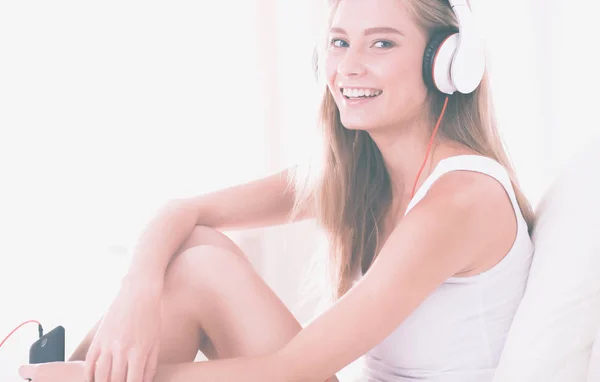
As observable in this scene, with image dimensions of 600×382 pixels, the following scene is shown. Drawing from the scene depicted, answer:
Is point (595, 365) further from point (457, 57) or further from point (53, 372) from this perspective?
point (53, 372)

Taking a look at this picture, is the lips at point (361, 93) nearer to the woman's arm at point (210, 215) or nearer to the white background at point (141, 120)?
the woman's arm at point (210, 215)

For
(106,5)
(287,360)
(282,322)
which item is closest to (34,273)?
→ (106,5)

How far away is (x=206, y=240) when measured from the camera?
4.18 ft

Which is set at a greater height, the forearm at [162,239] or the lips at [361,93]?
the lips at [361,93]

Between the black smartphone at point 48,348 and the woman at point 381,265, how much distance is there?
6 cm

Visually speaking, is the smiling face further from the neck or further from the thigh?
the thigh

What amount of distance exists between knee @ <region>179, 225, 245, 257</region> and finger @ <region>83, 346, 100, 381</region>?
0.31 metres

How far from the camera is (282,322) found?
1.10 meters

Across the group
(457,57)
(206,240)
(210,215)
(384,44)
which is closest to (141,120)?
(210,215)

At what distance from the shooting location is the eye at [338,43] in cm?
118

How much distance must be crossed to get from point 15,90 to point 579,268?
156cm

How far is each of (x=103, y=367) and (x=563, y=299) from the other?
24.5 inches

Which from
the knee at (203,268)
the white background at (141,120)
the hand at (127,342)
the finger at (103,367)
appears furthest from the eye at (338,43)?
the white background at (141,120)

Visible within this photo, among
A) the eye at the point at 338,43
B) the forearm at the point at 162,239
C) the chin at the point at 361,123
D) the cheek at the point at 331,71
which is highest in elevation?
the eye at the point at 338,43
